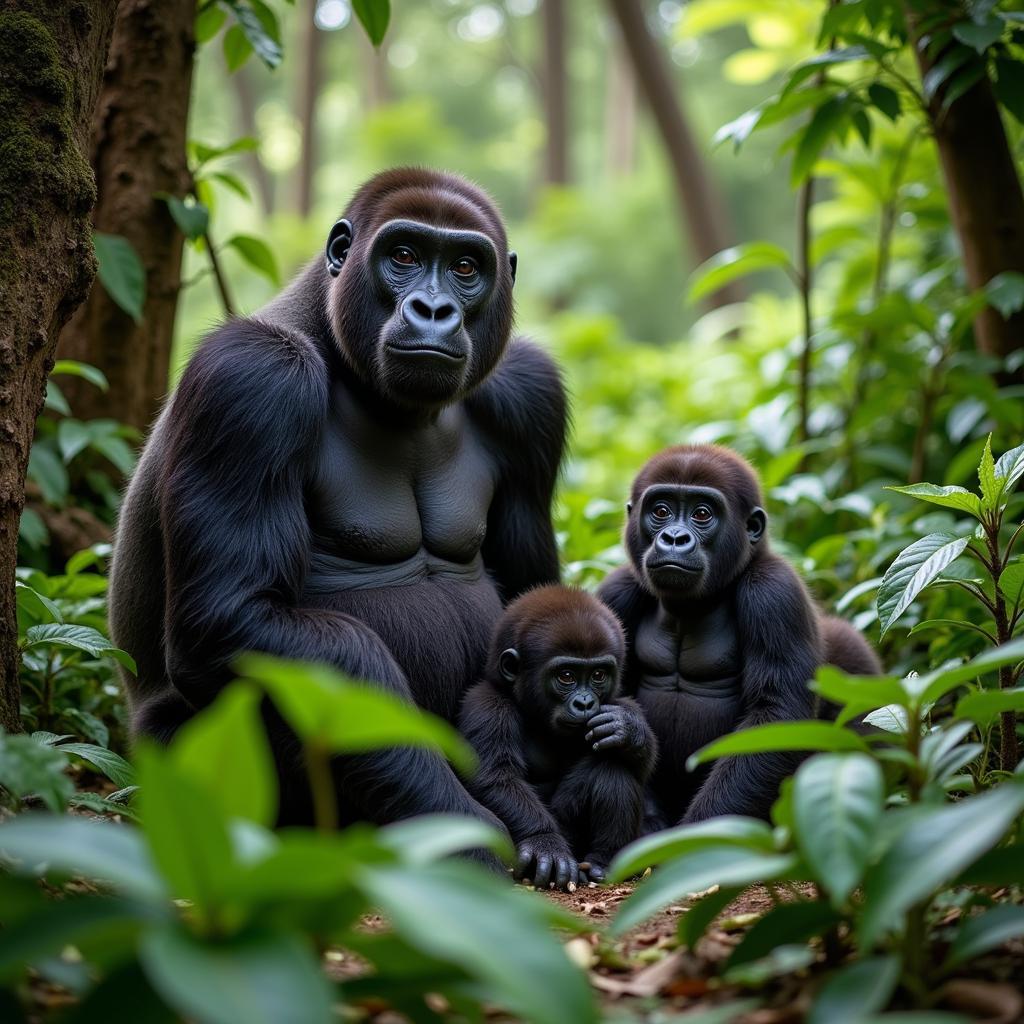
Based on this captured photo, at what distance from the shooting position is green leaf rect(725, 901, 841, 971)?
205cm

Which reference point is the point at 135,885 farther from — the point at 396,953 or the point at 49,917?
the point at 396,953

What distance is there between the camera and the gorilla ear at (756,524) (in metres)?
4.25

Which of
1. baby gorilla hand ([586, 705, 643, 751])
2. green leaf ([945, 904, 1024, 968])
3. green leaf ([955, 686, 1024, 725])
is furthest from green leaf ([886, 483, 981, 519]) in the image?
green leaf ([945, 904, 1024, 968])

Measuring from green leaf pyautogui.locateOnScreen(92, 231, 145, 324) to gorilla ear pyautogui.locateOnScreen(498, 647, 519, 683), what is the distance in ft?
6.76

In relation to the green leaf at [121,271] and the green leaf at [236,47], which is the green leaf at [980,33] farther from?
the green leaf at [121,271]

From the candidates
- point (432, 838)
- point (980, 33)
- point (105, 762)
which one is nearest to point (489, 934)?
point (432, 838)

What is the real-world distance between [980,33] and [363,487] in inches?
101

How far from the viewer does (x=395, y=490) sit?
399 cm

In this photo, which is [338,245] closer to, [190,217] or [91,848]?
[190,217]

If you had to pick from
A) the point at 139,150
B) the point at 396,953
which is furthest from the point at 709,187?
the point at 396,953

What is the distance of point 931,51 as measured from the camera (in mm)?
4477

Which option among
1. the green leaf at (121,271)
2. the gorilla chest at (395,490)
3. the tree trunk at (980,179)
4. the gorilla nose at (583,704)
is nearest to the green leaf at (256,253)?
the green leaf at (121,271)

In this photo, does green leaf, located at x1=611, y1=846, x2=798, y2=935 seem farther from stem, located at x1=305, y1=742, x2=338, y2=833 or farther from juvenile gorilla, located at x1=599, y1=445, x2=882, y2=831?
juvenile gorilla, located at x1=599, y1=445, x2=882, y2=831

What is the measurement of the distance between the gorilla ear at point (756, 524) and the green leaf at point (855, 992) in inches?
96.5
